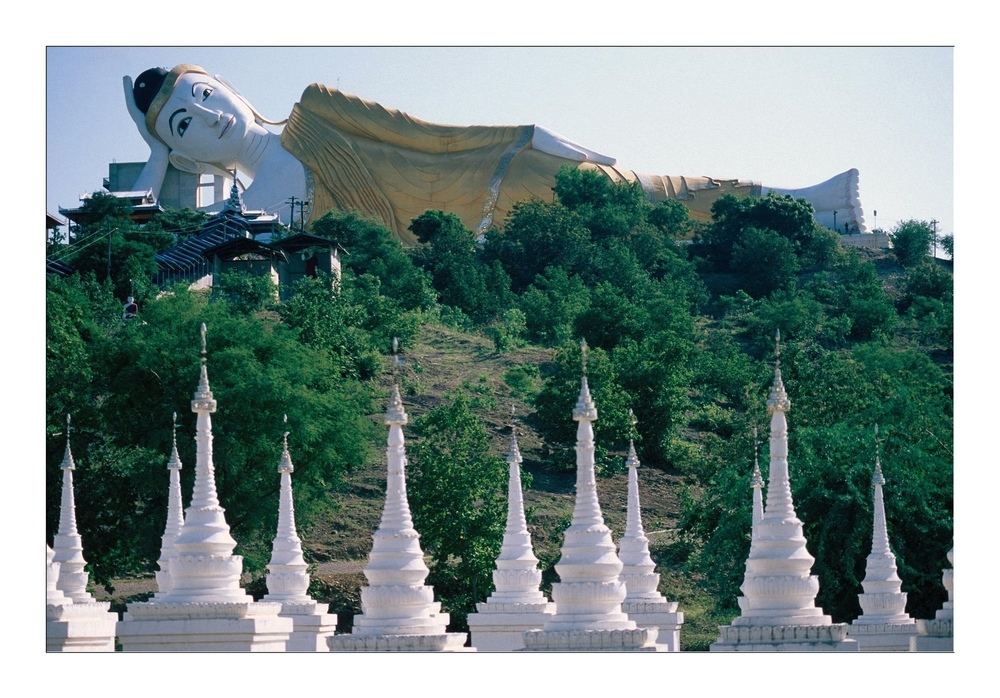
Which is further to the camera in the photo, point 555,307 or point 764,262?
point 764,262

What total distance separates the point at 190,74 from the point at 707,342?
19.9 metres

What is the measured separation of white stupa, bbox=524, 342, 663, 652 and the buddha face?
1956 inches

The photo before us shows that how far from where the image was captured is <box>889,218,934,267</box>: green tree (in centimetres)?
7194

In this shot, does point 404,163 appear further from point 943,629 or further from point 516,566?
point 943,629

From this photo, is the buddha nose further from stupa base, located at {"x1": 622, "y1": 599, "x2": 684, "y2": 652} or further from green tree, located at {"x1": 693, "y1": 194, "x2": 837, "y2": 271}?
stupa base, located at {"x1": 622, "y1": 599, "x2": 684, "y2": 652}

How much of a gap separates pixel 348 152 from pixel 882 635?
4554cm

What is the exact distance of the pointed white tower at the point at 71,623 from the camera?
25.0 meters

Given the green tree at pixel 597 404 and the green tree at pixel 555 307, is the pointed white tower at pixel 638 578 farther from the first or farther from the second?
the green tree at pixel 555 307

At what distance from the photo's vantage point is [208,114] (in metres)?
72.8

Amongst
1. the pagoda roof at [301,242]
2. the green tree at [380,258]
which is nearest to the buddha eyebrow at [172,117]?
the green tree at [380,258]

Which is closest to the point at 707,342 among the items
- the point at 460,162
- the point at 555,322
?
the point at 555,322

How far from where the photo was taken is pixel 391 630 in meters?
24.4

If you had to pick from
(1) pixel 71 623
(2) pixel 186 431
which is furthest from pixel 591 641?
(2) pixel 186 431

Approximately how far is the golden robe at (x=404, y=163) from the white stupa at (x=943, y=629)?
45344 millimetres
